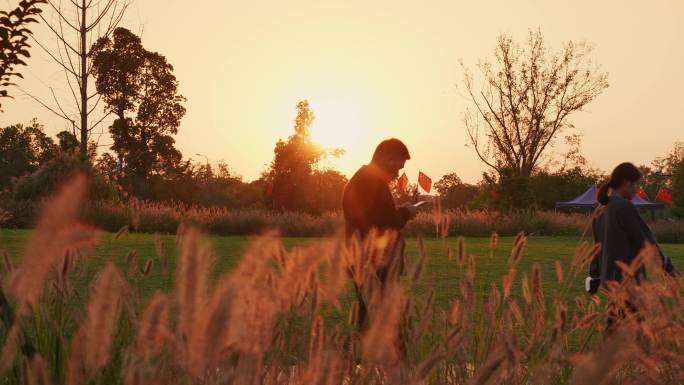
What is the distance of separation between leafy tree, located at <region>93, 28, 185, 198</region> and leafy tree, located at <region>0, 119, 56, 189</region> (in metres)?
18.5

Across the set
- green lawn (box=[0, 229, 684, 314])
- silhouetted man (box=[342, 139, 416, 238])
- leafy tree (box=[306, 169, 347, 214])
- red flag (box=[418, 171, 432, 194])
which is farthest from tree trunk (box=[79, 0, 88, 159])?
silhouetted man (box=[342, 139, 416, 238])

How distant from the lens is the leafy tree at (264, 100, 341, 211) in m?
44.9

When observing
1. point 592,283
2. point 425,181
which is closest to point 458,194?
point 425,181

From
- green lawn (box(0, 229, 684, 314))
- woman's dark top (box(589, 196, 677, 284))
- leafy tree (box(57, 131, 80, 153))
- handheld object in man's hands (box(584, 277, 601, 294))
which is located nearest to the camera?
woman's dark top (box(589, 196, 677, 284))

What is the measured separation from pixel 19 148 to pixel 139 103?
108 ft

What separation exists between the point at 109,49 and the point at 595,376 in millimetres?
45701

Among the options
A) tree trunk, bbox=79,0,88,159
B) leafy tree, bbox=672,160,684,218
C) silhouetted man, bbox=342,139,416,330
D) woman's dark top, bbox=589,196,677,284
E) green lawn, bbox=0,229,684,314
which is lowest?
green lawn, bbox=0,229,684,314

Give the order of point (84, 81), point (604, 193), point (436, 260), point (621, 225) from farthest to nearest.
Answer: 1. point (84, 81)
2. point (436, 260)
3. point (604, 193)
4. point (621, 225)

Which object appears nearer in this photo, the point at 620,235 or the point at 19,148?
the point at 620,235

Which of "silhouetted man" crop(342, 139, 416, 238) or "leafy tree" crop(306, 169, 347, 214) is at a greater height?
"leafy tree" crop(306, 169, 347, 214)

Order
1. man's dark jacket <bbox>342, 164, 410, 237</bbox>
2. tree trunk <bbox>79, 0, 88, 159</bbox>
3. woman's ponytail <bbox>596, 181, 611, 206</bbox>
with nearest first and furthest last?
man's dark jacket <bbox>342, 164, 410, 237</bbox> → woman's ponytail <bbox>596, 181, 611, 206</bbox> → tree trunk <bbox>79, 0, 88, 159</bbox>

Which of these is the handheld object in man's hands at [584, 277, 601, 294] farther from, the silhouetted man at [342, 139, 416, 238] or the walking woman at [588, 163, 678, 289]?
the silhouetted man at [342, 139, 416, 238]

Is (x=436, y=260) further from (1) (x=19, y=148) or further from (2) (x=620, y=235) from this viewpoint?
(1) (x=19, y=148)

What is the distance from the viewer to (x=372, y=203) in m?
5.66
